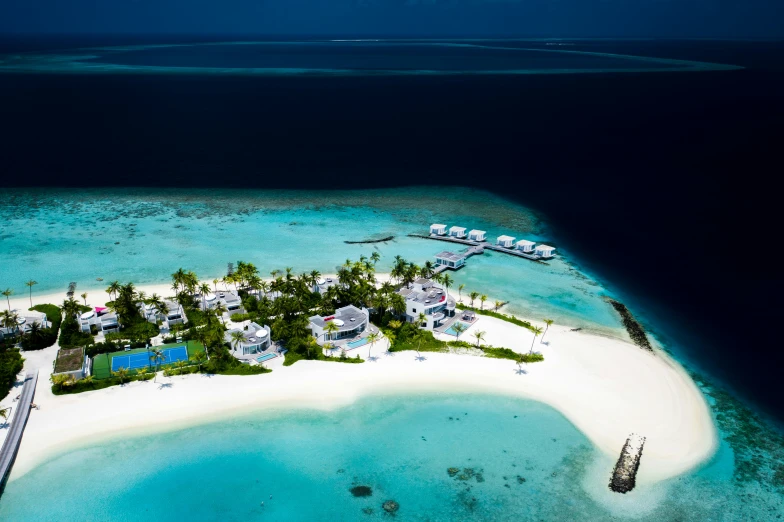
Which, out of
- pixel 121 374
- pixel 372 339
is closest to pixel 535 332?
pixel 372 339

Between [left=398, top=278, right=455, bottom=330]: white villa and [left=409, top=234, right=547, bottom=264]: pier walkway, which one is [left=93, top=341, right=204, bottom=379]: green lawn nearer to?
[left=398, top=278, right=455, bottom=330]: white villa

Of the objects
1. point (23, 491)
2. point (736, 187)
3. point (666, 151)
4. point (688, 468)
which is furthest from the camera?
point (666, 151)

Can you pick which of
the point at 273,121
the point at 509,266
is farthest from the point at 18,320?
the point at 273,121

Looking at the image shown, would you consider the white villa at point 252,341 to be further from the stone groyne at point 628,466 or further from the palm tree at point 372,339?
the stone groyne at point 628,466

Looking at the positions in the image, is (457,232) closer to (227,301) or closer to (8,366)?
(227,301)

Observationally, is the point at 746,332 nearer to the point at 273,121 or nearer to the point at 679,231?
the point at 679,231

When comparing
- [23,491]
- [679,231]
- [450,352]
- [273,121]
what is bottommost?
[23,491]

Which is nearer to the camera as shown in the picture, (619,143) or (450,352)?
(450,352)
